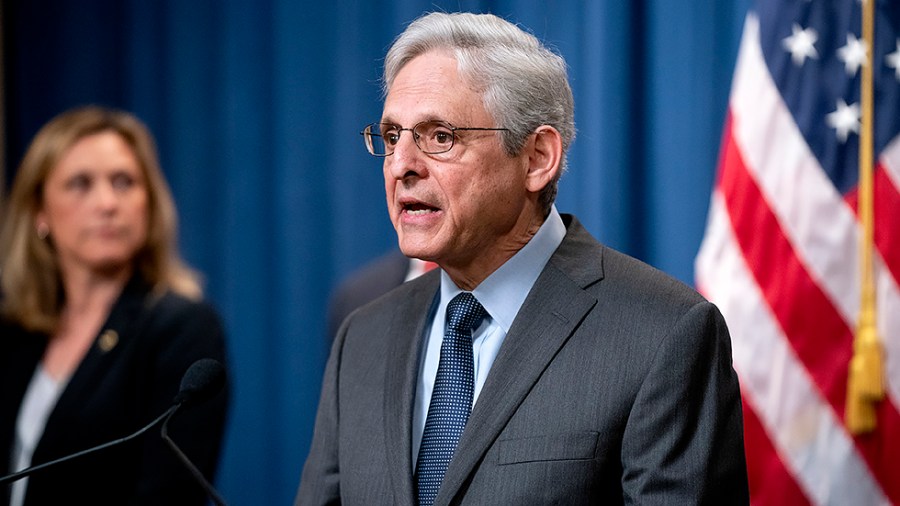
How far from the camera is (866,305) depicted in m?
2.36

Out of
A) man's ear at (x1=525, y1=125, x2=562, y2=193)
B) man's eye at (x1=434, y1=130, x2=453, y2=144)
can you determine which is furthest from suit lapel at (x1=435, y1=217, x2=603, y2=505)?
man's eye at (x1=434, y1=130, x2=453, y2=144)

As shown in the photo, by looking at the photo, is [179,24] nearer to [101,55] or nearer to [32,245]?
[101,55]

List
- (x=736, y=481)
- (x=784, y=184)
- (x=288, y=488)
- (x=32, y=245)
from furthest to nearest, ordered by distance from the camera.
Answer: (x=288, y=488) < (x=32, y=245) < (x=784, y=184) < (x=736, y=481)

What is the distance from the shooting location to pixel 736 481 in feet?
5.58

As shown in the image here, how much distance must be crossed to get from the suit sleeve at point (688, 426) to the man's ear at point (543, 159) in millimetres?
364

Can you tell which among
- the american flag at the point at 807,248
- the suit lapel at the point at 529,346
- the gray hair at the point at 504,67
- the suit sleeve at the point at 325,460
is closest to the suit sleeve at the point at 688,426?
the suit lapel at the point at 529,346

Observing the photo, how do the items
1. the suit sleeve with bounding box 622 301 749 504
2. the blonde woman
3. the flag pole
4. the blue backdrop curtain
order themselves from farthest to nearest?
1. the blue backdrop curtain
2. the blonde woman
3. the flag pole
4. the suit sleeve with bounding box 622 301 749 504

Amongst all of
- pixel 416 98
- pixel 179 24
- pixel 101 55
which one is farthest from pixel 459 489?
pixel 101 55

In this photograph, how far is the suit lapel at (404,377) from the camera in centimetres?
180

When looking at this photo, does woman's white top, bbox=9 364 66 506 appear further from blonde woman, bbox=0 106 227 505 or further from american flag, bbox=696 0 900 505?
american flag, bbox=696 0 900 505

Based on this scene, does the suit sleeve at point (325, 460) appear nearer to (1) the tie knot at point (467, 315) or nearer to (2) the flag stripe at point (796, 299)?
(1) the tie knot at point (467, 315)

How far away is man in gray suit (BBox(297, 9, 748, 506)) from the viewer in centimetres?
168

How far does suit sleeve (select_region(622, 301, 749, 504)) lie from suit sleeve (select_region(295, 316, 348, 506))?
0.57 meters

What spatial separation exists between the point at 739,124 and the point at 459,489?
4.35 feet
